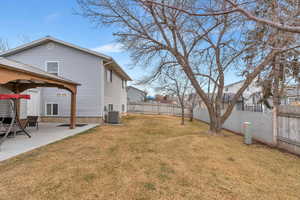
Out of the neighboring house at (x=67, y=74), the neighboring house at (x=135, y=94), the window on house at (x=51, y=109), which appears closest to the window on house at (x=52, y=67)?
the neighboring house at (x=67, y=74)

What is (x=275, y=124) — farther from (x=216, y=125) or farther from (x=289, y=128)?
(x=216, y=125)

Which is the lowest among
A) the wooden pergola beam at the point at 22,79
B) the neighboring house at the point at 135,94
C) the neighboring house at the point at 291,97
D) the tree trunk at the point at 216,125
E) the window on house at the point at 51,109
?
the tree trunk at the point at 216,125

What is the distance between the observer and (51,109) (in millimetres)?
10562

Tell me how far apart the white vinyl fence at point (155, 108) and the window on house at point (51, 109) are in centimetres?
1393

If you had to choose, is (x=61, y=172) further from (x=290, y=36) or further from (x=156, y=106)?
(x=156, y=106)

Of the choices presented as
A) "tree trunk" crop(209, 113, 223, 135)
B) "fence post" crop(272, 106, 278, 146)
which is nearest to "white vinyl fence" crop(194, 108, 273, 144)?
"fence post" crop(272, 106, 278, 146)

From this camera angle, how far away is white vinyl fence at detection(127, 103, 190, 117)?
21.9 meters

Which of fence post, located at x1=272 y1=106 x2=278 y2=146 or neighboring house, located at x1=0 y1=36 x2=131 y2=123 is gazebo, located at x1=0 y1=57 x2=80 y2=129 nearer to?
neighboring house, located at x1=0 y1=36 x2=131 y2=123

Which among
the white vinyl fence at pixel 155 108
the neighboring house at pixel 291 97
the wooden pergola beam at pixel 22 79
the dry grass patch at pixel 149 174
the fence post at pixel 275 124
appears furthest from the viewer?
the white vinyl fence at pixel 155 108

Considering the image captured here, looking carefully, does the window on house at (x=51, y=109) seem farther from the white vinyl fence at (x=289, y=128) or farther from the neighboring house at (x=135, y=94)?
the neighboring house at (x=135, y=94)

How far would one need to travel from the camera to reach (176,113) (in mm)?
21844

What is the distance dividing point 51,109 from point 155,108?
14729 mm

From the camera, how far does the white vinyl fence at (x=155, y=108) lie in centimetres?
2194

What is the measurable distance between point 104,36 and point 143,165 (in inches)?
314
